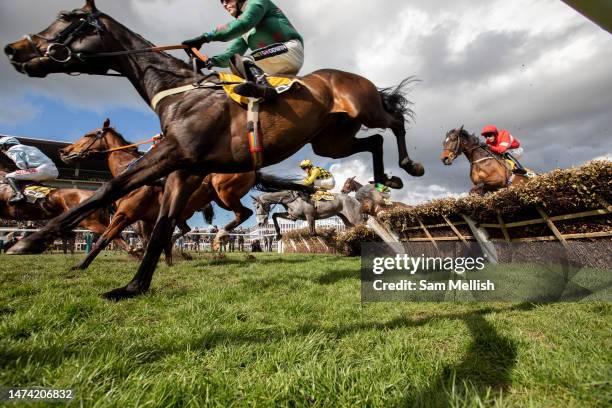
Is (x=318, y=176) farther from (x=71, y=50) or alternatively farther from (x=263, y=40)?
(x=71, y=50)

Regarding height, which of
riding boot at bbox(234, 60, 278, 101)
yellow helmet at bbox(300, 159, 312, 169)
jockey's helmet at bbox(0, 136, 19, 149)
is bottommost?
riding boot at bbox(234, 60, 278, 101)

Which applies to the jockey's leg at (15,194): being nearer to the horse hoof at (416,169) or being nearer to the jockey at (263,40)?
the jockey at (263,40)

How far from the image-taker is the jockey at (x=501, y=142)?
394 inches

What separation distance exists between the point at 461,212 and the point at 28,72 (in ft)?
17.5

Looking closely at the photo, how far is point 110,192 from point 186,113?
972mm

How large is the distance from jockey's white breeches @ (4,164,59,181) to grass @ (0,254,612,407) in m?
5.92

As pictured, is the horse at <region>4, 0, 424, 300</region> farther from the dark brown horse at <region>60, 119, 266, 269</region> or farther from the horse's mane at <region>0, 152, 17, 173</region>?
the horse's mane at <region>0, 152, 17, 173</region>

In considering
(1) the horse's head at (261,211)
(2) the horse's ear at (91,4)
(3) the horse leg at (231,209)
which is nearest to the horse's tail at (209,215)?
(3) the horse leg at (231,209)

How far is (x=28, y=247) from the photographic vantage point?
2.29 metres

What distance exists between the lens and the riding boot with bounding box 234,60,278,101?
3.02 meters

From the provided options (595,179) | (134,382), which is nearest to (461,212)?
(595,179)

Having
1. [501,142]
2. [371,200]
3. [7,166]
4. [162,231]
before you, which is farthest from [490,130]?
[7,166]

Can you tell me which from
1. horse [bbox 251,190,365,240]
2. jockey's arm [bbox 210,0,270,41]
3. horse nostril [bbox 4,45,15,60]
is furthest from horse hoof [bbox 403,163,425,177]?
horse [bbox 251,190,365,240]

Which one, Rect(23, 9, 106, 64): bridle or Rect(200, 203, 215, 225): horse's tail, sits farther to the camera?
Rect(200, 203, 215, 225): horse's tail
